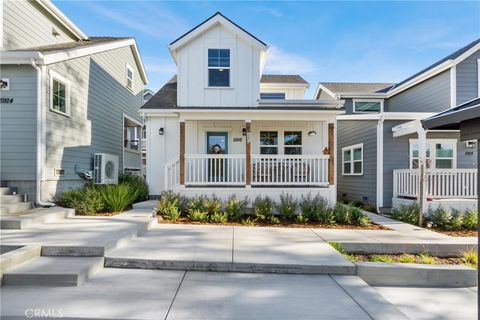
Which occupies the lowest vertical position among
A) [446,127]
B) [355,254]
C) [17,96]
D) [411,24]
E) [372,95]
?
[355,254]

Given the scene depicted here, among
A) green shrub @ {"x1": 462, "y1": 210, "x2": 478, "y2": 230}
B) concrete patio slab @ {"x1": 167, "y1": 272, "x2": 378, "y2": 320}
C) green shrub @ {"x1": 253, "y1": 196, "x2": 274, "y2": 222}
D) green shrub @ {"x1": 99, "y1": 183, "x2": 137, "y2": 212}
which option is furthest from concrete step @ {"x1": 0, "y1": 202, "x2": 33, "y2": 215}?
green shrub @ {"x1": 462, "y1": 210, "x2": 478, "y2": 230}

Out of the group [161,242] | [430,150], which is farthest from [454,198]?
[161,242]

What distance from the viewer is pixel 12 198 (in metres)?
7.43

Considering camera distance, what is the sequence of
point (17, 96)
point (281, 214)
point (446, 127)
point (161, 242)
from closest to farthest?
point (446, 127)
point (161, 242)
point (17, 96)
point (281, 214)

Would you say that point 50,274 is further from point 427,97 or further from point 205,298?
point 427,97

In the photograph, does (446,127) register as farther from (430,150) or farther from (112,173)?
(112,173)

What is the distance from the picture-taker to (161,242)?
5.82 metres

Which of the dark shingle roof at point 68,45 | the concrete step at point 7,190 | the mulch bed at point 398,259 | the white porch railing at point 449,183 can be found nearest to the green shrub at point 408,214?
the white porch railing at point 449,183

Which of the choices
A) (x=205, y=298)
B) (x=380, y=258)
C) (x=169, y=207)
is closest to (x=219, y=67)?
(x=169, y=207)

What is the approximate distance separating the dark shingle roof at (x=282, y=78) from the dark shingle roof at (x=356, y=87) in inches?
67.3

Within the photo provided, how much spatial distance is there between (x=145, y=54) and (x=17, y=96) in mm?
9145

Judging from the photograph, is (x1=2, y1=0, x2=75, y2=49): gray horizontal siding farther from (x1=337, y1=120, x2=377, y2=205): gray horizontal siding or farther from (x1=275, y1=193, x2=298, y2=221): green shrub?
(x1=337, y1=120, x2=377, y2=205): gray horizontal siding

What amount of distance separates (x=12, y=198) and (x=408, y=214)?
10435 mm

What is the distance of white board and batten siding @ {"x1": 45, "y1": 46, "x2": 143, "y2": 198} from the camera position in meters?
8.92
